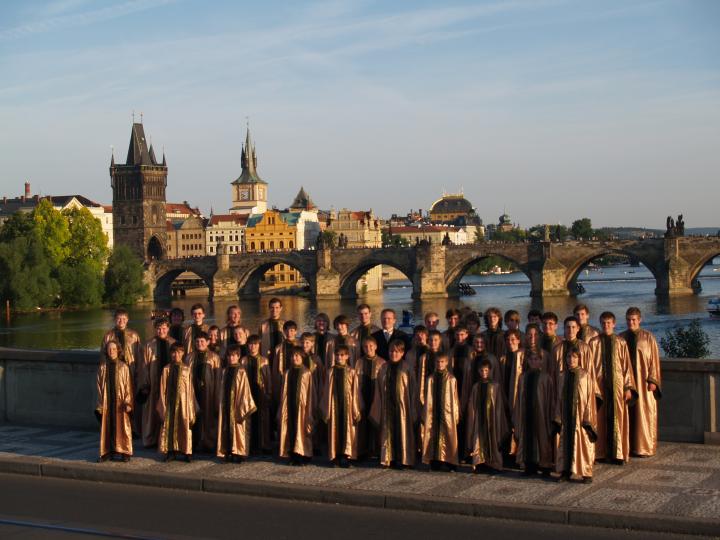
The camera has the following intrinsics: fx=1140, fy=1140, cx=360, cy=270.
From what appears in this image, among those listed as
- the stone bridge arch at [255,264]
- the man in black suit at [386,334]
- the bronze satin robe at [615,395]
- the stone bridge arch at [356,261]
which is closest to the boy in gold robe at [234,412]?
the man in black suit at [386,334]

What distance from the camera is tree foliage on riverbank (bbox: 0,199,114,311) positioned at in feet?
225

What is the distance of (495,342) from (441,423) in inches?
51.1

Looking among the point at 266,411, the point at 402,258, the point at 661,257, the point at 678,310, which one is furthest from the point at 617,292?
the point at 266,411

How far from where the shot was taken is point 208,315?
7306 cm

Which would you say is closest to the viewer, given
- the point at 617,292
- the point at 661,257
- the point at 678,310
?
the point at 678,310

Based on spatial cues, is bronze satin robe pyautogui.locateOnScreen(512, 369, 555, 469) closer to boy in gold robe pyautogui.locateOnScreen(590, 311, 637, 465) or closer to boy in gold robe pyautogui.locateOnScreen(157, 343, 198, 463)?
boy in gold robe pyautogui.locateOnScreen(590, 311, 637, 465)

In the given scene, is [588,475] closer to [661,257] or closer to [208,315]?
[208,315]

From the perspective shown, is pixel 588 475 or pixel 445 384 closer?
pixel 588 475

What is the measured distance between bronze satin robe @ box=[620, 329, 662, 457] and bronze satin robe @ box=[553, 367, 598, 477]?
0.63m

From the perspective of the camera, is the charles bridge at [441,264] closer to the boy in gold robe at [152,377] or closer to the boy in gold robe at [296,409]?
the boy in gold robe at [152,377]

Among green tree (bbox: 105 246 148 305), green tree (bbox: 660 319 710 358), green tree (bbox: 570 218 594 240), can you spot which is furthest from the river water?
green tree (bbox: 570 218 594 240)

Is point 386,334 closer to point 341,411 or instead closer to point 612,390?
point 341,411

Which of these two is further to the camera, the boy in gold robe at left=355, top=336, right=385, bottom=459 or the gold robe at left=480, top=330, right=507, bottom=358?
the gold robe at left=480, top=330, right=507, bottom=358

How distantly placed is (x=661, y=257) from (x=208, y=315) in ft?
106
